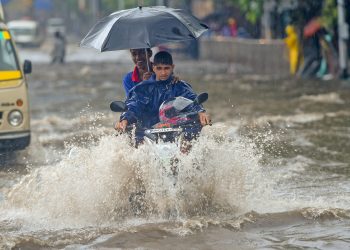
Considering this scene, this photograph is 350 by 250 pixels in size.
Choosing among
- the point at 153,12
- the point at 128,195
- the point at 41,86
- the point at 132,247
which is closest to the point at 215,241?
the point at 132,247

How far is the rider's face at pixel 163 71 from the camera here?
8.68m

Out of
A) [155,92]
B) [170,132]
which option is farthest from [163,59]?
[170,132]

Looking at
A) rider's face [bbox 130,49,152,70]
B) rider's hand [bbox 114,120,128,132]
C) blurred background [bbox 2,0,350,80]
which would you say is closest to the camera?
rider's hand [bbox 114,120,128,132]

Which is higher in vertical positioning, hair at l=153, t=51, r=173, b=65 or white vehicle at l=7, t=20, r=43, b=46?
white vehicle at l=7, t=20, r=43, b=46

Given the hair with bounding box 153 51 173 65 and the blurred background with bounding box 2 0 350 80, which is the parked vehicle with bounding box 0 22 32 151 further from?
the blurred background with bounding box 2 0 350 80

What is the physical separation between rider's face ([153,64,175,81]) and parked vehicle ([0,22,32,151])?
4141mm

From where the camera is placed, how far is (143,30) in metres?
9.01

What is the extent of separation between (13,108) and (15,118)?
0.14m

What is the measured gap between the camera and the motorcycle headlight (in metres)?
12.5

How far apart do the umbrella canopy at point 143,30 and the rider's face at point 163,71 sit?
0.24 metres

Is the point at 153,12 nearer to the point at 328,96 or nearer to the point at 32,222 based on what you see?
the point at 32,222

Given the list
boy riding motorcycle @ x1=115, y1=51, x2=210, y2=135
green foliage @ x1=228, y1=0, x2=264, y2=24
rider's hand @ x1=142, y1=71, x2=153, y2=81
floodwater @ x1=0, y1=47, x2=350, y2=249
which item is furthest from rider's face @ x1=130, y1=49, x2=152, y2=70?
green foliage @ x1=228, y1=0, x2=264, y2=24

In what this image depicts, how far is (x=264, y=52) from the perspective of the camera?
33.6 metres

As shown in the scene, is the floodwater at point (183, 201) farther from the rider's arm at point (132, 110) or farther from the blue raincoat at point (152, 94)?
the blue raincoat at point (152, 94)
